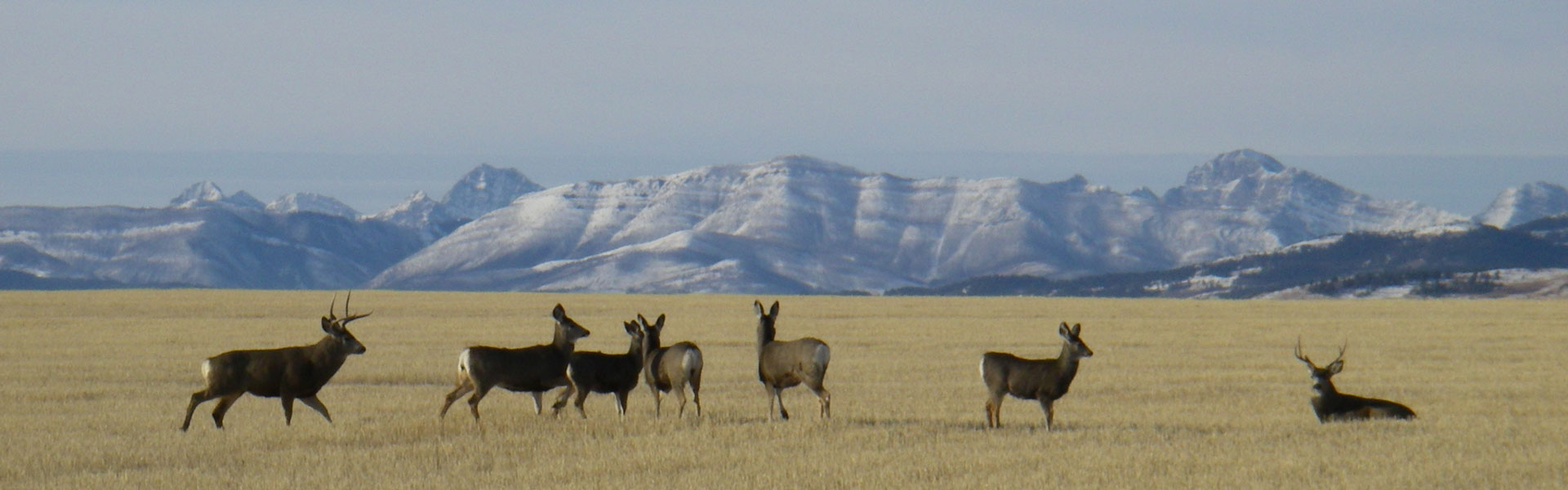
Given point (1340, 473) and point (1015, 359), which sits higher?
point (1015, 359)

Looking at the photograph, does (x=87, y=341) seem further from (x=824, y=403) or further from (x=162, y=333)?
(x=824, y=403)

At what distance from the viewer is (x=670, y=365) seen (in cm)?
1880

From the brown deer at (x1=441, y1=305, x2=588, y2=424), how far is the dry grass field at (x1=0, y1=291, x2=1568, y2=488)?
1.37ft

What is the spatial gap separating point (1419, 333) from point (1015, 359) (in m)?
35.6

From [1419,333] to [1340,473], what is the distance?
37.7 m

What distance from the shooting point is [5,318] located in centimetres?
5584

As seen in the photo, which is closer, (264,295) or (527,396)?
(527,396)

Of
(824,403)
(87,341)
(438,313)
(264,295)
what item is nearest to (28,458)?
(824,403)

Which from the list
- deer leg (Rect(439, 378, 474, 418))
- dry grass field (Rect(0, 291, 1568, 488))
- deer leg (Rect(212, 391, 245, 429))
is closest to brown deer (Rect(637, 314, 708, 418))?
dry grass field (Rect(0, 291, 1568, 488))

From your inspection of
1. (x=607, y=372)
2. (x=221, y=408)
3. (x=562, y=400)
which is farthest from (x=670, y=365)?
(x=221, y=408)

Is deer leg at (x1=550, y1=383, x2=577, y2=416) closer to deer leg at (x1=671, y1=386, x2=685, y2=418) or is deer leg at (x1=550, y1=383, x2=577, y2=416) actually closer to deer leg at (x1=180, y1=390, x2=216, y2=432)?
deer leg at (x1=671, y1=386, x2=685, y2=418)

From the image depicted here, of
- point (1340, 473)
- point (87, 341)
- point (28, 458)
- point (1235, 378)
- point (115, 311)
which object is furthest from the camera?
point (115, 311)

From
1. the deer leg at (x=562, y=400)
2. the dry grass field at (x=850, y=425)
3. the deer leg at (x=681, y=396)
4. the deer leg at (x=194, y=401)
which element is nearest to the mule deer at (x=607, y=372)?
the deer leg at (x=562, y=400)

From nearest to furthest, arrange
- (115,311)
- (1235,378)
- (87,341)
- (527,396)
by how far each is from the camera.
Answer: (527,396)
(1235,378)
(87,341)
(115,311)
